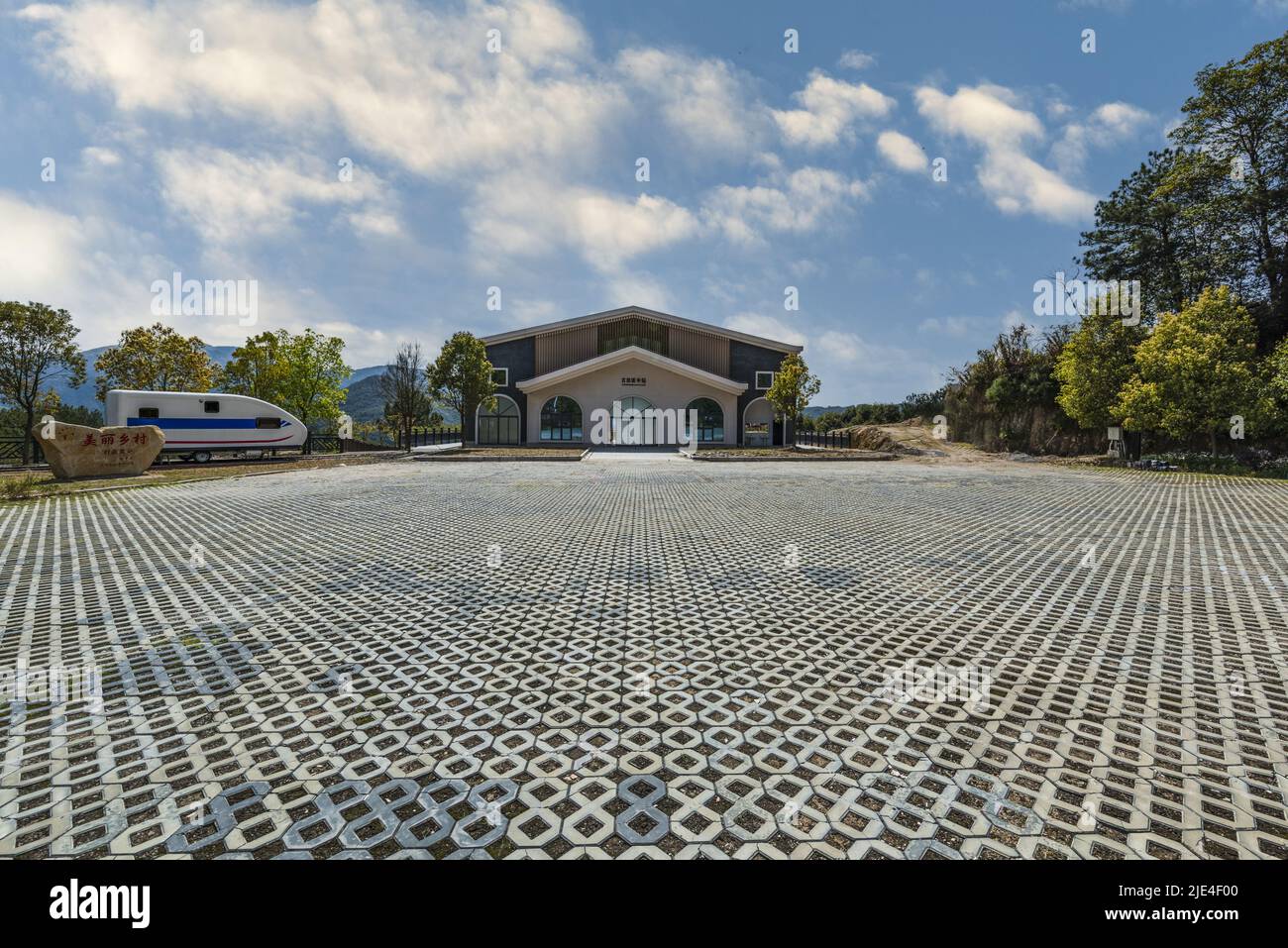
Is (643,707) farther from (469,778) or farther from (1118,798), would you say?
(1118,798)

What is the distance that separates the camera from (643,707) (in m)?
3.55

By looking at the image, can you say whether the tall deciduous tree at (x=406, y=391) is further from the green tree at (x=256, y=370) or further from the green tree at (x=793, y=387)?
the green tree at (x=793, y=387)

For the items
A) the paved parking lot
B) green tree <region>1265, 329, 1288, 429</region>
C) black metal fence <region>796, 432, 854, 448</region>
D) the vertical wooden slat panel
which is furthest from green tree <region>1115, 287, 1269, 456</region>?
the vertical wooden slat panel

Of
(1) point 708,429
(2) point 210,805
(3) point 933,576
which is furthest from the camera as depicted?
(1) point 708,429

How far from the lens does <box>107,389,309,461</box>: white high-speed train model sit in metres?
25.0

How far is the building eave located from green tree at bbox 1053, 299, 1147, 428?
20832mm

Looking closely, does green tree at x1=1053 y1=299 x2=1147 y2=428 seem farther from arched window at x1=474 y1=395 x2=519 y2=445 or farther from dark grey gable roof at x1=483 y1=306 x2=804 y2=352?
arched window at x1=474 y1=395 x2=519 y2=445

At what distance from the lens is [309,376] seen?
47.1m

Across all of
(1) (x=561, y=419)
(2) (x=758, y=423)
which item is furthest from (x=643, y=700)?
(2) (x=758, y=423)

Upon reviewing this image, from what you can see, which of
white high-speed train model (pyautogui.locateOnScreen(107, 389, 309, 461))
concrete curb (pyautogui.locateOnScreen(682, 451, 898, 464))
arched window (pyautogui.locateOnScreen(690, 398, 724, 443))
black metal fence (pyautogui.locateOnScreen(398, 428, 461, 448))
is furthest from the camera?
black metal fence (pyautogui.locateOnScreen(398, 428, 461, 448))

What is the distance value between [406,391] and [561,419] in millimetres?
12355

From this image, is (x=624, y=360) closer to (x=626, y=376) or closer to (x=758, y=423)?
(x=626, y=376)
